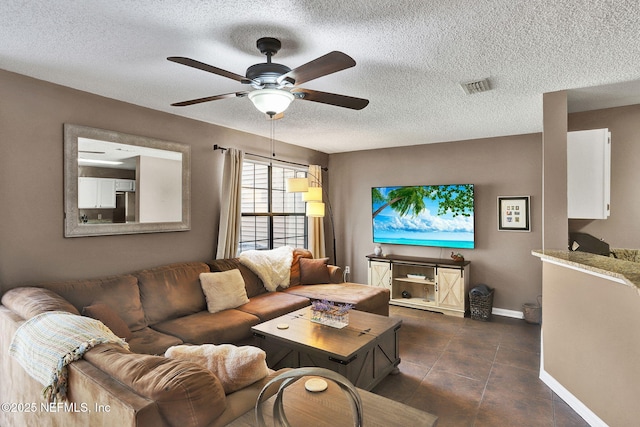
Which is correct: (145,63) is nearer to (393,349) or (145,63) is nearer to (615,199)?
(393,349)

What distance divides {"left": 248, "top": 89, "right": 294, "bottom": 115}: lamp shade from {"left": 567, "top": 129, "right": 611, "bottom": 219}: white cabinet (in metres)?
2.70

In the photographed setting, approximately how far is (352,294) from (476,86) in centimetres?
261

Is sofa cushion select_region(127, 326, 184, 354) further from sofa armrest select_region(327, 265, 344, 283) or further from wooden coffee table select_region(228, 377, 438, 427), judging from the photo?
sofa armrest select_region(327, 265, 344, 283)

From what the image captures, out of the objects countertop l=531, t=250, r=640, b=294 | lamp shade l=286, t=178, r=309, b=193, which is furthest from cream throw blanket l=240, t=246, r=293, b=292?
countertop l=531, t=250, r=640, b=294

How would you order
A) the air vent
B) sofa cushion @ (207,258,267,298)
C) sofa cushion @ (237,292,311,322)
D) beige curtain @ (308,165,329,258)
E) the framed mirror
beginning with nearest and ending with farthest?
the air vent → the framed mirror → sofa cushion @ (237,292,311,322) → sofa cushion @ (207,258,267,298) → beige curtain @ (308,165,329,258)

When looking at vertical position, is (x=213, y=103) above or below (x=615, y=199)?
above

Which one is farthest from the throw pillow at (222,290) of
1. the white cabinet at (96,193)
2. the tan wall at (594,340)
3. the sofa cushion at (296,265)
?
the tan wall at (594,340)

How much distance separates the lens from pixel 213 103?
3373 millimetres

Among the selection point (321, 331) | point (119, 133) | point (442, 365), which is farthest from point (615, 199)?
point (119, 133)

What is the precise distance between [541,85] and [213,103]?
296cm

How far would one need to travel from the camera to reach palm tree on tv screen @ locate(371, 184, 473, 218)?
16.6ft

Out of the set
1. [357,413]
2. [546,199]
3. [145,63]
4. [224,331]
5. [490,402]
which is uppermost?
[145,63]

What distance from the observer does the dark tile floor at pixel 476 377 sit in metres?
2.49

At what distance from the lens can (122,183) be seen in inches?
131
